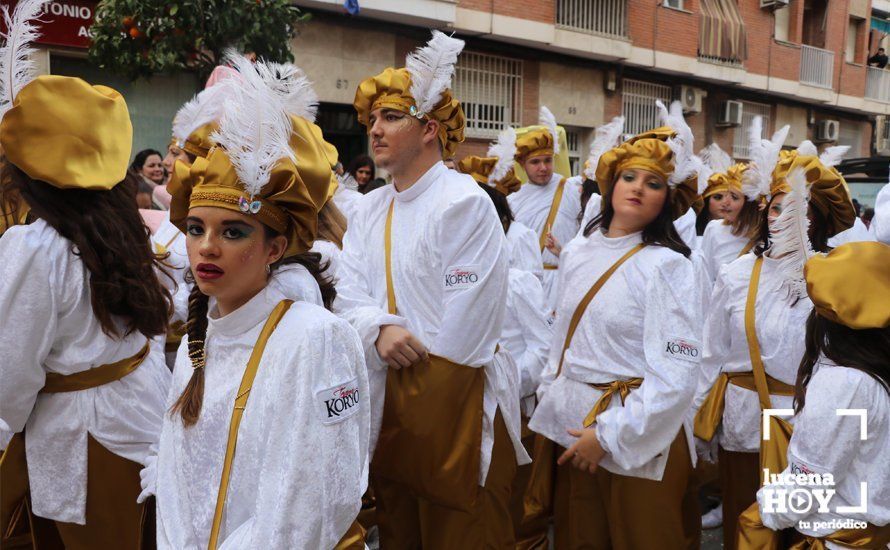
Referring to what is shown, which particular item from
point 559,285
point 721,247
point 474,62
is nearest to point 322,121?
point 474,62

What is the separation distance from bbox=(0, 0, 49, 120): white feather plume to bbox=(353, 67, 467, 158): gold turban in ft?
4.05

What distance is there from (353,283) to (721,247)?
4.10 m

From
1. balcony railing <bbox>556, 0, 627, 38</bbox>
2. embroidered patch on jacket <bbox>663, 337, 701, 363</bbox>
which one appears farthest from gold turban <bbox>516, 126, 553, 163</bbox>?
balcony railing <bbox>556, 0, 627, 38</bbox>

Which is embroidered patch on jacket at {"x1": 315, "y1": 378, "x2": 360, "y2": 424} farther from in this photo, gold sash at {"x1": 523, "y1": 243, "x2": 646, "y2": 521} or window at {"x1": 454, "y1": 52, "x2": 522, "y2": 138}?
→ window at {"x1": 454, "y1": 52, "x2": 522, "y2": 138}

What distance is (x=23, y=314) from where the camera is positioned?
2760 millimetres

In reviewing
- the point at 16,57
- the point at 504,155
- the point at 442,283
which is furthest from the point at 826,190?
the point at 16,57

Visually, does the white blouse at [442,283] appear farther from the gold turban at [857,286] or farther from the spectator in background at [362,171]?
the spectator in background at [362,171]

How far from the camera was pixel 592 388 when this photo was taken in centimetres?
341

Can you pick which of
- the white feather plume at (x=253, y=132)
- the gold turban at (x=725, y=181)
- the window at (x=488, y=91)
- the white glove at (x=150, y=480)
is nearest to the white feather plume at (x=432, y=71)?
the white feather plume at (x=253, y=132)

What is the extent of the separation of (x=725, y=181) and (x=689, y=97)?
12.4 metres

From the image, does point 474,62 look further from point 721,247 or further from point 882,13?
point 882,13

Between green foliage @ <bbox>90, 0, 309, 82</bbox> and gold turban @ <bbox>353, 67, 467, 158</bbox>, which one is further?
green foliage @ <bbox>90, 0, 309, 82</bbox>

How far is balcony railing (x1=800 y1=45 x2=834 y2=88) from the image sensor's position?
2256cm

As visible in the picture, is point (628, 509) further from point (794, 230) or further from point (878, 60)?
point (878, 60)
